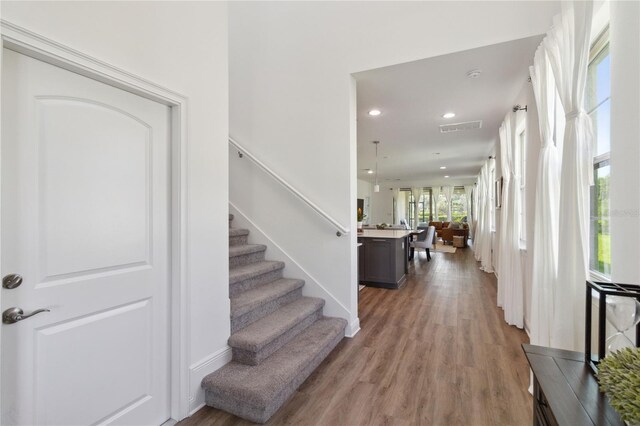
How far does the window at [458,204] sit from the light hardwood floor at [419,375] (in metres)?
10.9

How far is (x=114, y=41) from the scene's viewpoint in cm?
154

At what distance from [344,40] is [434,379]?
3313mm

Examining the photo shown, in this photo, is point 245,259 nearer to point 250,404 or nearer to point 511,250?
point 250,404

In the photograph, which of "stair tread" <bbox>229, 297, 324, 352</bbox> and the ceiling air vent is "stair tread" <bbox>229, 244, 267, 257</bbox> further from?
the ceiling air vent

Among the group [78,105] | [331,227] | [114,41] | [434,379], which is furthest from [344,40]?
[434,379]

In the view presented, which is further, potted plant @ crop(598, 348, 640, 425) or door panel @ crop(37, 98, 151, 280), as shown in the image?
door panel @ crop(37, 98, 151, 280)

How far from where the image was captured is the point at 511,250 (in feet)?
11.6

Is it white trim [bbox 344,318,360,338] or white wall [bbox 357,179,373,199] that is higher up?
white wall [bbox 357,179,373,199]

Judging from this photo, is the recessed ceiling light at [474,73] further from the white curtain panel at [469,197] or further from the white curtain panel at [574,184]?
the white curtain panel at [469,197]

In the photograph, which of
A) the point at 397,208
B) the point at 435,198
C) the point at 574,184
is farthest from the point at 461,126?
the point at 435,198

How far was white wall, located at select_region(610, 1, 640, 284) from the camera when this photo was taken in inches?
50.6

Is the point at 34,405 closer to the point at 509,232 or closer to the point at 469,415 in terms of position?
the point at 469,415

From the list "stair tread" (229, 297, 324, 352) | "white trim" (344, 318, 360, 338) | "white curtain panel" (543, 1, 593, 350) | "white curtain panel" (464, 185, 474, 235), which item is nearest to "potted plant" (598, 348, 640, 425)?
"white curtain panel" (543, 1, 593, 350)

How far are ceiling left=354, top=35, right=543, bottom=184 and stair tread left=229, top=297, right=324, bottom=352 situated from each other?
2504mm
